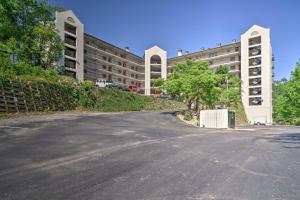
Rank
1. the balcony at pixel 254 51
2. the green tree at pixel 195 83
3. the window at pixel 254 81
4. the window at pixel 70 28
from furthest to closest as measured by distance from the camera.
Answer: the balcony at pixel 254 51
the window at pixel 254 81
the window at pixel 70 28
the green tree at pixel 195 83

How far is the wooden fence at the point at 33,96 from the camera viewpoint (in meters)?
23.6

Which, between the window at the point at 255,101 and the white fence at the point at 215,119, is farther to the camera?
the window at the point at 255,101

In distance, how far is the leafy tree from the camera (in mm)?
37281

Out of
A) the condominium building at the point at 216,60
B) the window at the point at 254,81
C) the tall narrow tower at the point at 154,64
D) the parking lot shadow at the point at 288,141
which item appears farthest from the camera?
the tall narrow tower at the point at 154,64

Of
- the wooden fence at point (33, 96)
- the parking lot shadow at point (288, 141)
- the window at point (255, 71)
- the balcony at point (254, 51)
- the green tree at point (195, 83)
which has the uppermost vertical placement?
the balcony at point (254, 51)

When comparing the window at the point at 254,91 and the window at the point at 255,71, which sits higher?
the window at the point at 255,71

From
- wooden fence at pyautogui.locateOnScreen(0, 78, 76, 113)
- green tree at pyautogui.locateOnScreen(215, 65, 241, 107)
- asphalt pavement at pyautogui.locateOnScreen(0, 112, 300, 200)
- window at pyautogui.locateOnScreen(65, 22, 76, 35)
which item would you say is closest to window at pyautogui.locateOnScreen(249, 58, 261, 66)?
green tree at pyautogui.locateOnScreen(215, 65, 241, 107)

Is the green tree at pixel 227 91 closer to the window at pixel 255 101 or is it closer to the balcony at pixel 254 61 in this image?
the window at pixel 255 101

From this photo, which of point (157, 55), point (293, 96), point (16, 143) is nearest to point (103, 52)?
point (157, 55)

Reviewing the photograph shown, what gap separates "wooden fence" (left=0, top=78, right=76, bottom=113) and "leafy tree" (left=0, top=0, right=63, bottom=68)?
9.24 meters

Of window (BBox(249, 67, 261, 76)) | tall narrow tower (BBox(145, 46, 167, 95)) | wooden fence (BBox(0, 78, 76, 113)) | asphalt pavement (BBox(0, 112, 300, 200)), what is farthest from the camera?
tall narrow tower (BBox(145, 46, 167, 95))

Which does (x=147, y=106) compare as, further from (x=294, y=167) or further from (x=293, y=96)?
(x=294, y=167)

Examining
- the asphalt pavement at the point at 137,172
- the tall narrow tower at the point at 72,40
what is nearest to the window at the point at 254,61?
the tall narrow tower at the point at 72,40

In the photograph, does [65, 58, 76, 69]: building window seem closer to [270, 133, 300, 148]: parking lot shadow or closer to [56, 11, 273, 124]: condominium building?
[56, 11, 273, 124]: condominium building
